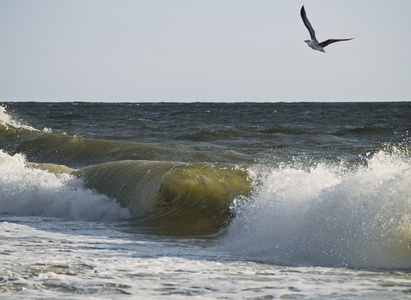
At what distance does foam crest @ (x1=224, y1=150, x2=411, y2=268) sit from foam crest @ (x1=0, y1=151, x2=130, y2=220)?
273 centimetres

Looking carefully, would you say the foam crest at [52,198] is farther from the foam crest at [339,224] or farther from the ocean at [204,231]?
the foam crest at [339,224]

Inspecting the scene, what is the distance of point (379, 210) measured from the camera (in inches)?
277

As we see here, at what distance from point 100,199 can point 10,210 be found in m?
1.45

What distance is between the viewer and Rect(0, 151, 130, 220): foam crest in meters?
10.2

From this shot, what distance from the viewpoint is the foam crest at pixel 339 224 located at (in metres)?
6.70

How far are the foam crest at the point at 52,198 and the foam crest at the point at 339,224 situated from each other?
273 centimetres

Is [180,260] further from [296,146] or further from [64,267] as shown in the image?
[296,146]
